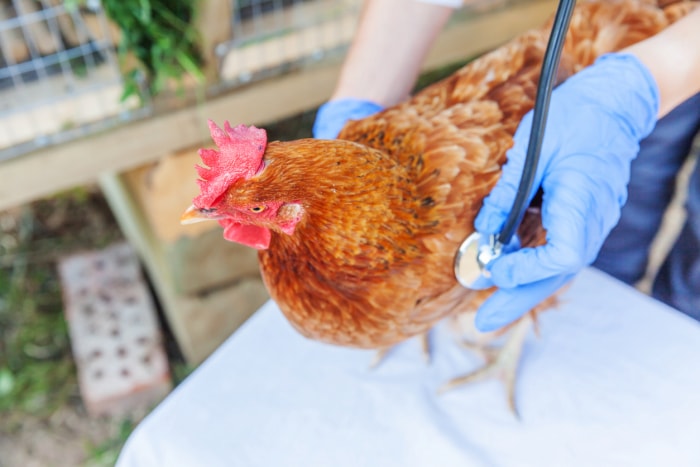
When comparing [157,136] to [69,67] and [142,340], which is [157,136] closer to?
[69,67]

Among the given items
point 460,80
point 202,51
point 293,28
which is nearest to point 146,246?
point 202,51

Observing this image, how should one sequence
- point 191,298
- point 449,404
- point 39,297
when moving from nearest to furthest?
point 449,404
point 191,298
point 39,297

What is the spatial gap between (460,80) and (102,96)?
1.10 m

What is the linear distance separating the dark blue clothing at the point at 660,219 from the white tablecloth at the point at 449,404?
15cm

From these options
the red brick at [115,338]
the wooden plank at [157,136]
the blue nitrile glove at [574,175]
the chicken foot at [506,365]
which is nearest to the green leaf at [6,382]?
the red brick at [115,338]

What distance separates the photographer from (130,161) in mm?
1892

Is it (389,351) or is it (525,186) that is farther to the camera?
(389,351)

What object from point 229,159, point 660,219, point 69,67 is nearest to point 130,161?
point 69,67

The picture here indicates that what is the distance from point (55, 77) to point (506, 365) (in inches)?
57.2

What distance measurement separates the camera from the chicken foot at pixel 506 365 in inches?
48.5

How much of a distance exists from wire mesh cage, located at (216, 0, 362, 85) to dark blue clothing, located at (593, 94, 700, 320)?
3.27ft

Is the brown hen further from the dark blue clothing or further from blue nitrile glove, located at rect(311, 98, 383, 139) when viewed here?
the dark blue clothing

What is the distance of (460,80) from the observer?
1.19 meters

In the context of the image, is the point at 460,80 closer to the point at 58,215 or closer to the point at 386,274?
the point at 386,274
